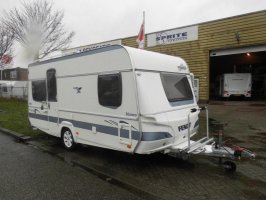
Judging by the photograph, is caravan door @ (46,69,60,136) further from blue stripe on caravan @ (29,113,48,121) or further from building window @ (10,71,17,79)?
building window @ (10,71,17,79)

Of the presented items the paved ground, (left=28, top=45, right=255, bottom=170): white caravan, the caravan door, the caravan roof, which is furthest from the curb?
the caravan roof

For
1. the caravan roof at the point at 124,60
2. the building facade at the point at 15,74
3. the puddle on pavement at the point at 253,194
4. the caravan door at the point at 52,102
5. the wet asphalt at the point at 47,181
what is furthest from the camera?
the building facade at the point at 15,74

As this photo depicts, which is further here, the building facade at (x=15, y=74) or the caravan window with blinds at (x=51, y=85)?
the building facade at (x=15, y=74)

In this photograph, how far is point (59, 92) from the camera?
26.3 feet

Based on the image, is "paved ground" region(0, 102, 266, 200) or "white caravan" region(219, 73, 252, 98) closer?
"paved ground" region(0, 102, 266, 200)

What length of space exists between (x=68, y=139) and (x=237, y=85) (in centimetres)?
1822

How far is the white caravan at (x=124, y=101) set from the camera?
580 cm

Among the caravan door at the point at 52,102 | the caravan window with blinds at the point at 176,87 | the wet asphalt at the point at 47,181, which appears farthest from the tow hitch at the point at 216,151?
the caravan door at the point at 52,102

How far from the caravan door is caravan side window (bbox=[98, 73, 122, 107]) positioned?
7.13 ft

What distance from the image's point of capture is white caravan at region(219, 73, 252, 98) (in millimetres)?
22656

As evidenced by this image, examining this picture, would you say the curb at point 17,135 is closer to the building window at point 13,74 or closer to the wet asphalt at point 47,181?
the wet asphalt at point 47,181

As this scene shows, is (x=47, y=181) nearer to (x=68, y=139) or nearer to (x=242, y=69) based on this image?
(x=68, y=139)

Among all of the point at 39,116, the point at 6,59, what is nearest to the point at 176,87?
the point at 39,116

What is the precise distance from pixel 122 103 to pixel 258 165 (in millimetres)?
3320
